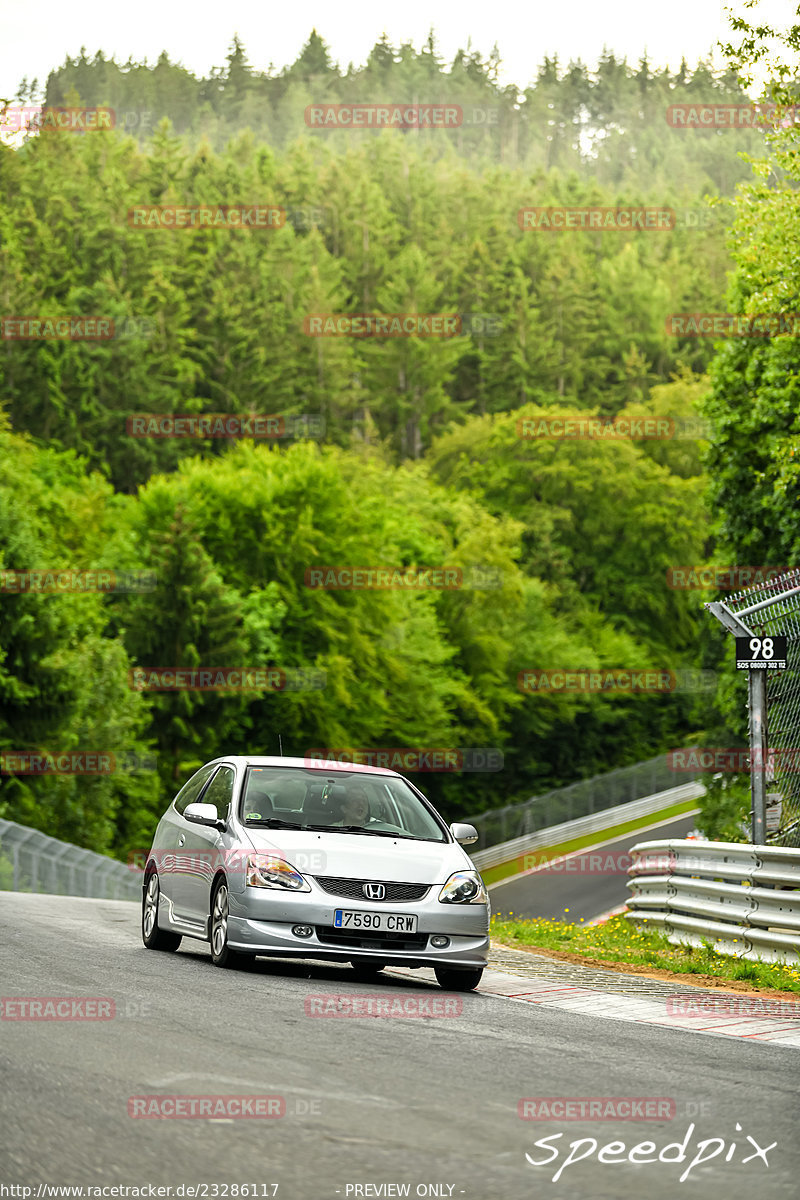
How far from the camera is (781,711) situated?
16.1 meters

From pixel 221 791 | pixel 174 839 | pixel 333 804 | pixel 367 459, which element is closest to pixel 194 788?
pixel 174 839

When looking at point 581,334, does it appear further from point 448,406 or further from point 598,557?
point 598,557

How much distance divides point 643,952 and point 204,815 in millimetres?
4980

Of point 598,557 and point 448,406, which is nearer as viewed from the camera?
point 598,557

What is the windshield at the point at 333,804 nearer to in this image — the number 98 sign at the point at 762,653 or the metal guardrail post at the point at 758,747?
the metal guardrail post at the point at 758,747

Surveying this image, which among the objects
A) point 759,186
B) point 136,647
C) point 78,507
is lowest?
point 136,647

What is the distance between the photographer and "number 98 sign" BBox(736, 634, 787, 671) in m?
14.7

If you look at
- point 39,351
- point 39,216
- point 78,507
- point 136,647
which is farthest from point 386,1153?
point 39,216

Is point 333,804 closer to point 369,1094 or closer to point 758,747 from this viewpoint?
point 758,747

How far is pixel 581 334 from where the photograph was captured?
111m

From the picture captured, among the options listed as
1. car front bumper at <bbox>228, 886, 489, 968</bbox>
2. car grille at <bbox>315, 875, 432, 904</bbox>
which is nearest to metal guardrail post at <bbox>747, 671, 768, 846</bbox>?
car front bumper at <bbox>228, 886, 489, 968</bbox>

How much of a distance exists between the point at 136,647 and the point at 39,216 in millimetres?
53980

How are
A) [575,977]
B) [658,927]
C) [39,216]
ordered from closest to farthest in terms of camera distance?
[575,977] → [658,927] → [39,216]

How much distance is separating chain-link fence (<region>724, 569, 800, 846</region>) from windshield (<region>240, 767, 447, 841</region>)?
405cm
